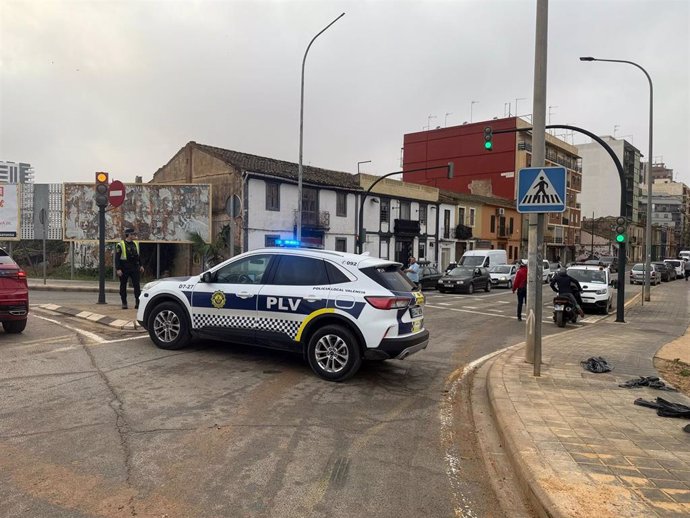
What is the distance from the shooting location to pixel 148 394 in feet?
18.8

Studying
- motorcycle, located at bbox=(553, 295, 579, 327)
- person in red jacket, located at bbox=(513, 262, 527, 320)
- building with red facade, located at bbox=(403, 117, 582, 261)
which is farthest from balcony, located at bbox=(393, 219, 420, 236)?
motorcycle, located at bbox=(553, 295, 579, 327)

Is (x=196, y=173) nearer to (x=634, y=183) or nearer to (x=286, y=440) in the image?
(x=286, y=440)

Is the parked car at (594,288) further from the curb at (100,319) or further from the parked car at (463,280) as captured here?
the curb at (100,319)

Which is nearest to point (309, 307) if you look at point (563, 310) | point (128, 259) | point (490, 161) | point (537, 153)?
point (537, 153)

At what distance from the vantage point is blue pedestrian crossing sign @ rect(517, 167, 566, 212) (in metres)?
7.19

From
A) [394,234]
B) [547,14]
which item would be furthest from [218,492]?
[394,234]

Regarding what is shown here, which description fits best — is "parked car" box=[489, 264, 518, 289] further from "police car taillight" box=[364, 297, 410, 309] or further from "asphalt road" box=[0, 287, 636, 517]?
"police car taillight" box=[364, 297, 410, 309]

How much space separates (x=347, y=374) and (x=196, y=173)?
25.9 metres

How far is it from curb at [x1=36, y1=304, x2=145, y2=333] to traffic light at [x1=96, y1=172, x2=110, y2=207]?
264cm

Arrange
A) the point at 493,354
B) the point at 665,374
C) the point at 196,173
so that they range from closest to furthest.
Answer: the point at 665,374 → the point at 493,354 → the point at 196,173

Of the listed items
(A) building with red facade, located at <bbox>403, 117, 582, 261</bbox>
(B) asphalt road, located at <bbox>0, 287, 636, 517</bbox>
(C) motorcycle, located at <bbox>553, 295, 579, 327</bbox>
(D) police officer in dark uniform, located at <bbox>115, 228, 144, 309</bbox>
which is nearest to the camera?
(B) asphalt road, located at <bbox>0, 287, 636, 517</bbox>

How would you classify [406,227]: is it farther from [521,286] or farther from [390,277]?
[390,277]

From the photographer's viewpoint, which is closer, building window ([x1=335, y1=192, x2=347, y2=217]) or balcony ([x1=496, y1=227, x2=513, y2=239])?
building window ([x1=335, y1=192, x2=347, y2=217])

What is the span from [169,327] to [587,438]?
595 cm
